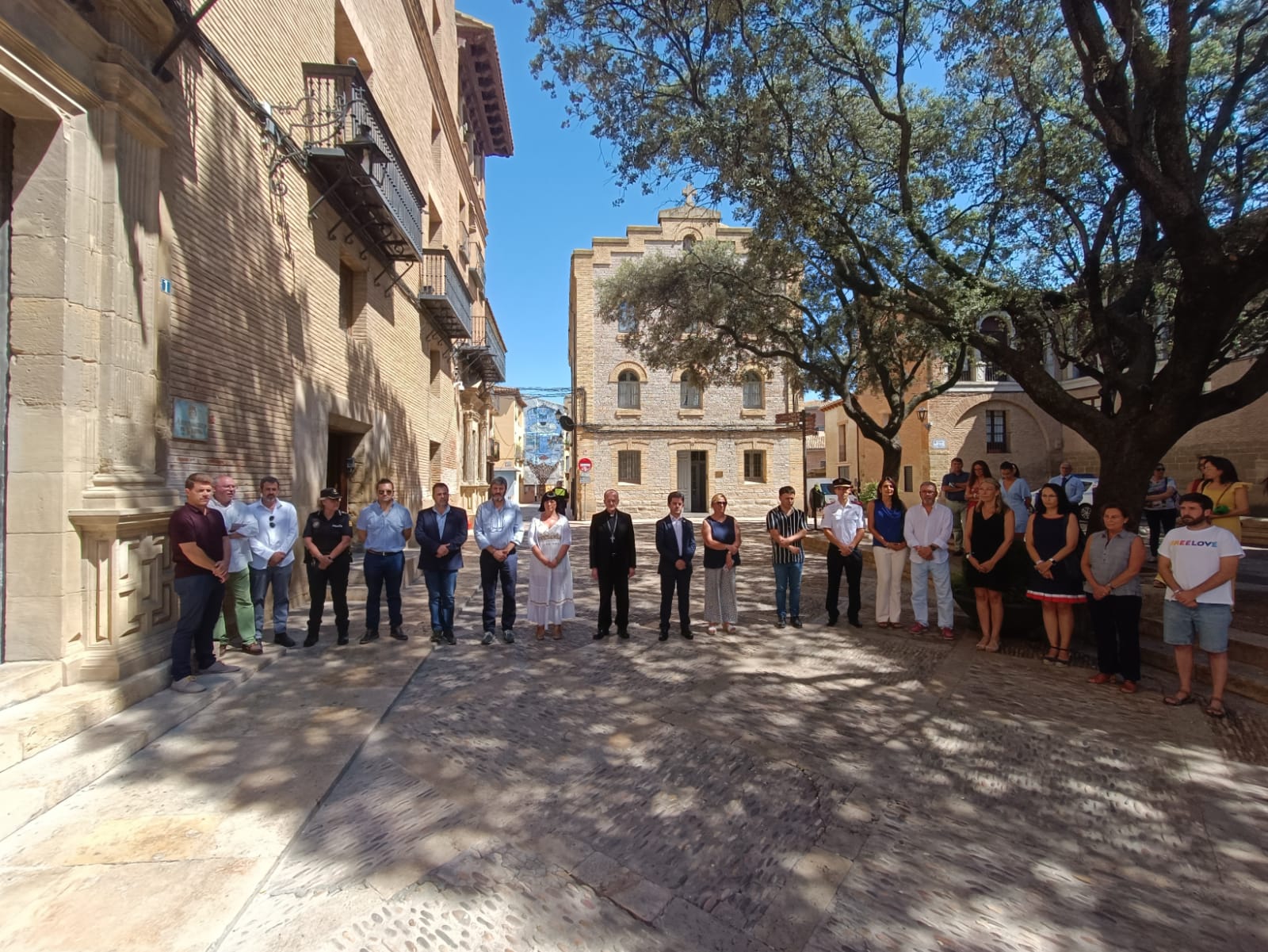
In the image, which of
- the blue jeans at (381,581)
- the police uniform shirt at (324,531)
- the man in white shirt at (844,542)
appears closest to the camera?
the police uniform shirt at (324,531)

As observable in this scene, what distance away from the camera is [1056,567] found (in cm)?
603

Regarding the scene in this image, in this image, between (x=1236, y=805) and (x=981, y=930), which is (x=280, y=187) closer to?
(x=981, y=930)

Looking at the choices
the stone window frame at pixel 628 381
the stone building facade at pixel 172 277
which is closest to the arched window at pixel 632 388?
the stone window frame at pixel 628 381

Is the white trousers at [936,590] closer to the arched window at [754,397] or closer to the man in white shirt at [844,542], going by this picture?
the man in white shirt at [844,542]

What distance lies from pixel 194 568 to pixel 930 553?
21.6 ft

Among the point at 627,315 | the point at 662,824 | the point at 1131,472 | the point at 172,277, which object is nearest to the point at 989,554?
the point at 1131,472

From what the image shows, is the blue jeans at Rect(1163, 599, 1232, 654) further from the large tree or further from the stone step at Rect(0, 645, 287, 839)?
the stone step at Rect(0, 645, 287, 839)

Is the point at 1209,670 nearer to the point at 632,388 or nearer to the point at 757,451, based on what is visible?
the point at 757,451

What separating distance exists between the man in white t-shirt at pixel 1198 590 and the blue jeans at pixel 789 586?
11.2ft

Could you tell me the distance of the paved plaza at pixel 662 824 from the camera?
2.62m

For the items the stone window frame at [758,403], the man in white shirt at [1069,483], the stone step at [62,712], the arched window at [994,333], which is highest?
the stone window frame at [758,403]

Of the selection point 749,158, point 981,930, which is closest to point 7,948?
point 981,930

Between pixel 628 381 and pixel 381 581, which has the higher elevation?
pixel 628 381

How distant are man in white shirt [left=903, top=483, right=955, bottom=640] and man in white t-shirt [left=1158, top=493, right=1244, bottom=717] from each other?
212 cm
